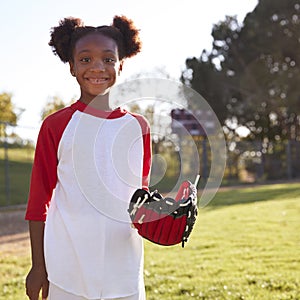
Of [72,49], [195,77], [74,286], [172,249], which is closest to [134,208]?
[74,286]

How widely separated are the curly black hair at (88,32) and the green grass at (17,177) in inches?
427

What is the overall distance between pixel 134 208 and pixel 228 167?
21.5 m

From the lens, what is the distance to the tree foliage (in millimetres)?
26000

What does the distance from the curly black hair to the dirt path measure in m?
5.18

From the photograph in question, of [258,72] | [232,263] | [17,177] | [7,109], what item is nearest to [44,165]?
[232,263]

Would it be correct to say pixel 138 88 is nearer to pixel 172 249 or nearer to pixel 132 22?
pixel 132 22

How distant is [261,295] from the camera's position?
4.38 meters

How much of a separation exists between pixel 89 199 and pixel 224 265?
3.88 metres

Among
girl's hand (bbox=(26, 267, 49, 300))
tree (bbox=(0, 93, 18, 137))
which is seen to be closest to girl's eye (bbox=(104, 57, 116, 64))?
girl's hand (bbox=(26, 267, 49, 300))

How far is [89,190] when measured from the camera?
194 centimetres

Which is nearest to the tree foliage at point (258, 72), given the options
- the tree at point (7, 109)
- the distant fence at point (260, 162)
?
the distant fence at point (260, 162)

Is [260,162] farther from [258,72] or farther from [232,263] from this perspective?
[232,263]

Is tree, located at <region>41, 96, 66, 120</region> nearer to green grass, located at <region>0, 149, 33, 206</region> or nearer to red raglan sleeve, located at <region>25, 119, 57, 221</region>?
green grass, located at <region>0, 149, 33, 206</region>

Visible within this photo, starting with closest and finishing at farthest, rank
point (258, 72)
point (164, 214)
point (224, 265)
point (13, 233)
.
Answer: point (164, 214) < point (224, 265) < point (13, 233) < point (258, 72)
